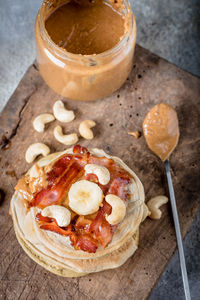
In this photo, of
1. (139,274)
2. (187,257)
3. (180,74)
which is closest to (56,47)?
(180,74)

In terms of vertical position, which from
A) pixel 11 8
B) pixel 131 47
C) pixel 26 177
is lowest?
pixel 26 177

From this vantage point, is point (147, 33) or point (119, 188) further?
point (147, 33)

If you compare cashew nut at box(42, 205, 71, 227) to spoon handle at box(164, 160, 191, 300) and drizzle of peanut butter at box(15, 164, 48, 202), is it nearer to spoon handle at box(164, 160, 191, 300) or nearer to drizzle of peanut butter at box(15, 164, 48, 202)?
drizzle of peanut butter at box(15, 164, 48, 202)

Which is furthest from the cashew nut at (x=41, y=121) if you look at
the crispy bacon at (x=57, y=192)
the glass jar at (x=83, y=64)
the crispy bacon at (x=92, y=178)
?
the crispy bacon at (x=92, y=178)

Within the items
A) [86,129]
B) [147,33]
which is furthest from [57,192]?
[147,33]

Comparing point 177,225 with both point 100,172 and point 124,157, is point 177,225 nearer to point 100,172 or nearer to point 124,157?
point 124,157

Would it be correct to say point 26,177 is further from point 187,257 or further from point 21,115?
point 187,257
